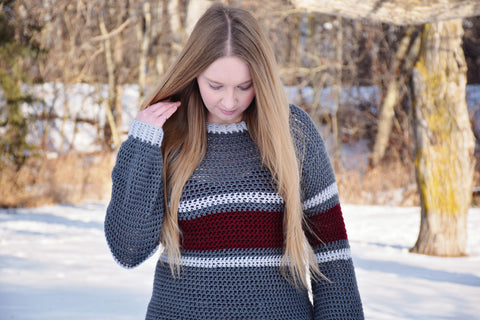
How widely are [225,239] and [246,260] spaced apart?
89 millimetres

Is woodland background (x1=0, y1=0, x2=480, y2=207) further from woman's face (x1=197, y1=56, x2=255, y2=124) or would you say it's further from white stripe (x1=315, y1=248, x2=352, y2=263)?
white stripe (x1=315, y1=248, x2=352, y2=263)

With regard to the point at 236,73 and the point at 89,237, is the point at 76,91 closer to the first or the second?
the point at 89,237

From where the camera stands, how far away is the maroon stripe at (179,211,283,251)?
1.87m

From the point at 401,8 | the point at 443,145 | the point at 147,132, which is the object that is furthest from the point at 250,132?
the point at 443,145

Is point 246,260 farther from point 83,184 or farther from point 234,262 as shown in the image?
point 83,184

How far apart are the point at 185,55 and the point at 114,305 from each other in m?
3.05

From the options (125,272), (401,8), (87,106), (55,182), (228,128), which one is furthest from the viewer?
(87,106)

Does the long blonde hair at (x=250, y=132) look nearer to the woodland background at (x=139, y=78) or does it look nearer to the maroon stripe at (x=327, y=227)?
the maroon stripe at (x=327, y=227)

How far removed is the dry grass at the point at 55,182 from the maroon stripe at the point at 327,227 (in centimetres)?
907

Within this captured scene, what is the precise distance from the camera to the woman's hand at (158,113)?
1.92 metres

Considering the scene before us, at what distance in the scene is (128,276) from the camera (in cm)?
553

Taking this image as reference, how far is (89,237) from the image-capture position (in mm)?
7664

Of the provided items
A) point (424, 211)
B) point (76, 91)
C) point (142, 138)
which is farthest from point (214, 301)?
point (76, 91)

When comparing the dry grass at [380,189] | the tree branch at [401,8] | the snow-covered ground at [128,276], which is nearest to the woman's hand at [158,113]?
the snow-covered ground at [128,276]
